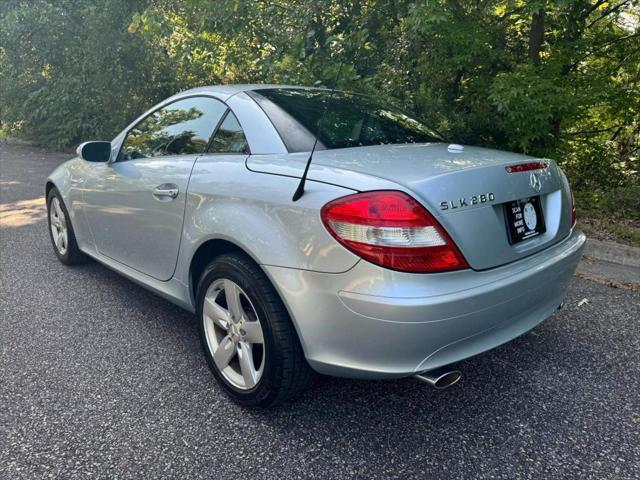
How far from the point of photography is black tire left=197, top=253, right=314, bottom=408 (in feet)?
7.00

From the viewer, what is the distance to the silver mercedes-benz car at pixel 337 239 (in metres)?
1.90

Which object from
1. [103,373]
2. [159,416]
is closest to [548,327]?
[159,416]

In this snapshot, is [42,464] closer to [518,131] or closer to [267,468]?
[267,468]

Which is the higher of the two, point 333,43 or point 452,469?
point 333,43

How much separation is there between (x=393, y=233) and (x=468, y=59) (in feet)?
14.1

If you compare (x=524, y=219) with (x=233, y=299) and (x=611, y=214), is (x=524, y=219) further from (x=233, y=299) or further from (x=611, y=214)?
(x=611, y=214)

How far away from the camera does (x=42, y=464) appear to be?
204 cm

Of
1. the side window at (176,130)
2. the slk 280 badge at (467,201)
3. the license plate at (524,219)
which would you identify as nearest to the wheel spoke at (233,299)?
the side window at (176,130)

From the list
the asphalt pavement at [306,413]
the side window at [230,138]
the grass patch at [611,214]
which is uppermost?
the side window at [230,138]

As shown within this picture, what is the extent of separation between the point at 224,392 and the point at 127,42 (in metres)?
11.0

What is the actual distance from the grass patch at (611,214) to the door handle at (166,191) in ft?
12.7

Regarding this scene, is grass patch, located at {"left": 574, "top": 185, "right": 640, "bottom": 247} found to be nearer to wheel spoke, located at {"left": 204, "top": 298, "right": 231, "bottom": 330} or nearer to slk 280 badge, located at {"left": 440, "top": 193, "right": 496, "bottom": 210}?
slk 280 badge, located at {"left": 440, "top": 193, "right": 496, "bottom": 210}

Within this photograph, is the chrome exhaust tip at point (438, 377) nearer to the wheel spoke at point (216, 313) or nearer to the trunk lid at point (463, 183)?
the trunk lid at point (463, 183)

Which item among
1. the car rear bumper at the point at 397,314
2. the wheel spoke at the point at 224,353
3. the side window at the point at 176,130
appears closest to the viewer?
the car rear bumper at the point at 397,314
